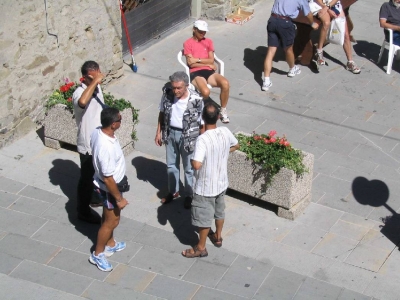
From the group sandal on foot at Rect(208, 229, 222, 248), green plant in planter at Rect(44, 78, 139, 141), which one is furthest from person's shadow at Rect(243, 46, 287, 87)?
sandal on foot at Rect(208, 229, 222, 248)

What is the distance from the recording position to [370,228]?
766 cm

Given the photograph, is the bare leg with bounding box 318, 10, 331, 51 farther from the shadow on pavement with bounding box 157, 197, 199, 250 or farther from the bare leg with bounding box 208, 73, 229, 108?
the shadow on pavement with bounding box 157, 197, 199, 250

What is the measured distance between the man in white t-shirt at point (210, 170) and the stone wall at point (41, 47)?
124 inches

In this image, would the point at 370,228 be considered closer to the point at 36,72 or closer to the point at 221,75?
the point at 221,75

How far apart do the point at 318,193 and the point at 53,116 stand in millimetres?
3194

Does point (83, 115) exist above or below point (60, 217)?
above

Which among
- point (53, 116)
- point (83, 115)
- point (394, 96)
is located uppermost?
point (83, 115)

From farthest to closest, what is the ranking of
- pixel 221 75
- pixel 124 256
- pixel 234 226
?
pixel 221 75 < pixel 234 226 < pixel 124 256

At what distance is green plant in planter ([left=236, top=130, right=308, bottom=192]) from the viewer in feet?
24.6

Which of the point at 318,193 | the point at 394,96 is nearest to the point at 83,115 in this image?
the point at 318,193

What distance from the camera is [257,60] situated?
11.8 m

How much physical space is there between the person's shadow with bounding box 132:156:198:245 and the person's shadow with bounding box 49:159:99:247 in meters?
0.70

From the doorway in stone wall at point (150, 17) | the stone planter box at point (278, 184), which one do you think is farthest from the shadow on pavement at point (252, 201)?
the doorway in stone wall at point (150, 17)

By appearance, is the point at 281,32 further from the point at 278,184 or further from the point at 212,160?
the point at 212,160
